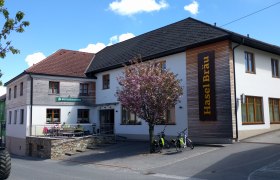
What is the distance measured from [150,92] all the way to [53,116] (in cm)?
1384

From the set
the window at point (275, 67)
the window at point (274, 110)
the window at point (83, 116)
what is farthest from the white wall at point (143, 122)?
the window at point (275, 67)

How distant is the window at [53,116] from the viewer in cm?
3012

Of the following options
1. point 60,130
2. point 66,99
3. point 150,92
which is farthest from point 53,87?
point 150,92

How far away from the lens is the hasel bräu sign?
20.7 metres

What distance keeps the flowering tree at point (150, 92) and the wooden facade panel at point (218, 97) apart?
7.41 ft

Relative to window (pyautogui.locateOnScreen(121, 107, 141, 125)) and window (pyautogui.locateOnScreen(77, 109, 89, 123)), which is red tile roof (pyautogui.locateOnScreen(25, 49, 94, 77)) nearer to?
window (pyautogui.locateOnScreen(77, 109, 89, 123))

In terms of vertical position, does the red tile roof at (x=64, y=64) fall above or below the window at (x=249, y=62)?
above

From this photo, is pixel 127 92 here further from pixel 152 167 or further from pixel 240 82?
pixel 240 82

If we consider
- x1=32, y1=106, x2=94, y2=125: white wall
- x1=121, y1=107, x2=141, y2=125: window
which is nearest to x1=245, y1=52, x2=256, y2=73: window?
x1=121, y1=107, x2=141, y2=125: window

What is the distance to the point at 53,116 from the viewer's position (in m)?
30.3

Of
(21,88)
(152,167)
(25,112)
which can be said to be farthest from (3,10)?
(21,88)

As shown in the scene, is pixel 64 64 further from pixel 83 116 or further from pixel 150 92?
pixel 150 92

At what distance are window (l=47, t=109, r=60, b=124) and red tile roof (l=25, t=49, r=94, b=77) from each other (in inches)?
131

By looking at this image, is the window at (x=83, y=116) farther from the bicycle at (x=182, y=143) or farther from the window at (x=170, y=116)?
the bicycle at (x=182, y=143)
